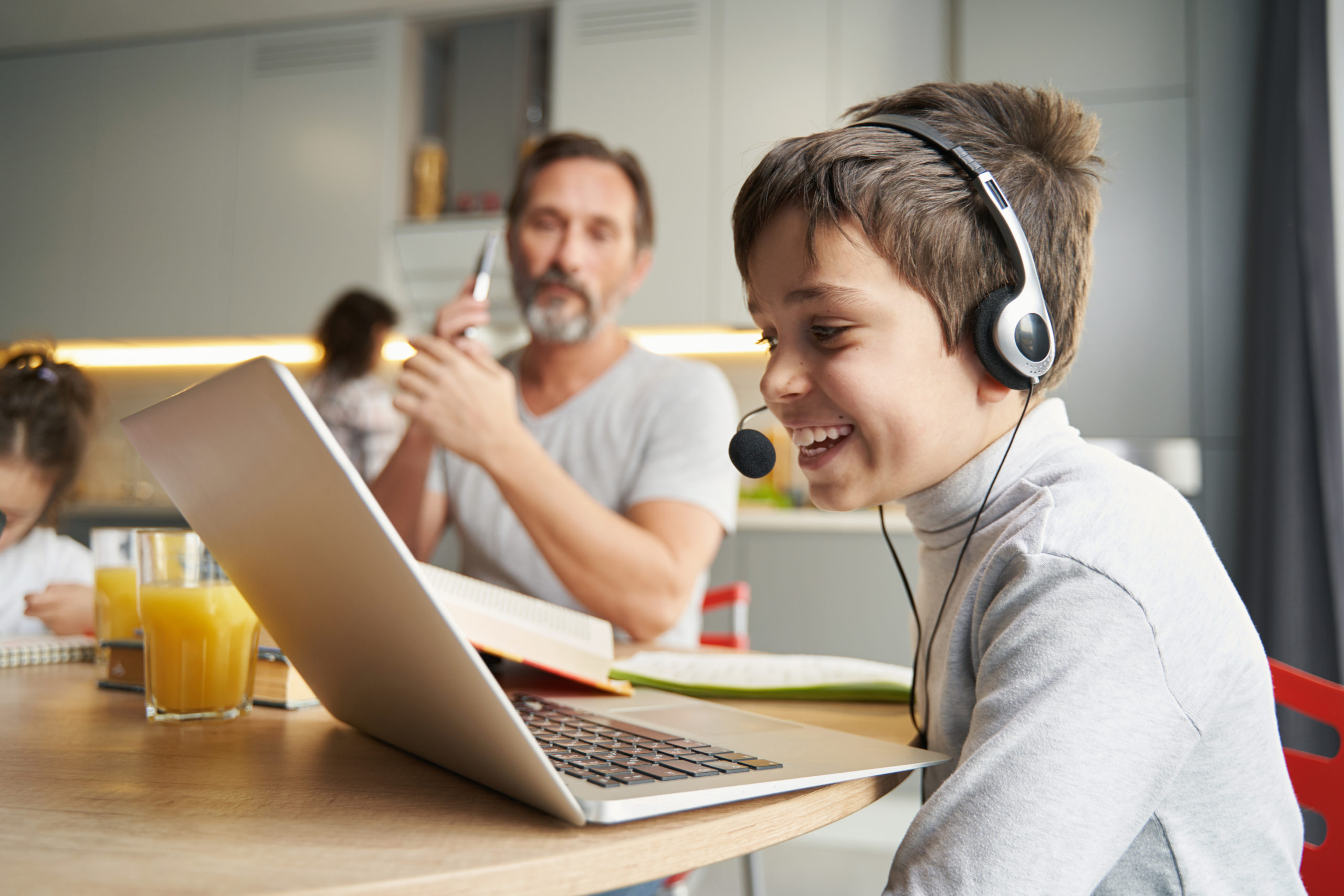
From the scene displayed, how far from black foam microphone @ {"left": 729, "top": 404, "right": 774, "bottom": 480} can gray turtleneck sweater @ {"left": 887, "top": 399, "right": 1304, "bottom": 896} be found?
129 millimetres

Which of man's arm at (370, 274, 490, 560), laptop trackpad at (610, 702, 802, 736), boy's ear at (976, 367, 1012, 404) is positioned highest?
boy's ear at (976, 367, 1012, 404)

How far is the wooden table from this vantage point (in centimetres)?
31

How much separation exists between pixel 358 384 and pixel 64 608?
5.95ft

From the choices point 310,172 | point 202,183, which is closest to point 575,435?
point 310,172

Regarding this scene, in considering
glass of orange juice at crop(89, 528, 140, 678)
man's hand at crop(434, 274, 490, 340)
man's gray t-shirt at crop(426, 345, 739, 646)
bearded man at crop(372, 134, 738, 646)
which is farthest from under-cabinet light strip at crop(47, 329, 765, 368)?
glass of orange juice at crop(89, 528, 140, 678)

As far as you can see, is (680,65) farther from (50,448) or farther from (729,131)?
(50,448)

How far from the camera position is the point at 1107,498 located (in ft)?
1.64

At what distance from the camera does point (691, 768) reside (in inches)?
17.0

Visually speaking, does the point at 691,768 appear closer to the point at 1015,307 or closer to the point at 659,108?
the point at 1015,307

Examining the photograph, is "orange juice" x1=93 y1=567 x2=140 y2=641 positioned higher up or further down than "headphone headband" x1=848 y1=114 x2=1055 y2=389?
further down

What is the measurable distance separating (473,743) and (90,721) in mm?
334

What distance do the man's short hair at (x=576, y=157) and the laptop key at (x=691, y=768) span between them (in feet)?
4.03

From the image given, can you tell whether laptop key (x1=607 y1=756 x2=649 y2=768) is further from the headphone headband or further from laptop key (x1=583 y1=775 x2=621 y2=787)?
the headphone headband

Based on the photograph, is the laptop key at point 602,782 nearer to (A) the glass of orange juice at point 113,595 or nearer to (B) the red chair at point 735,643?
(A) the glass of orange juice at point 113,595
